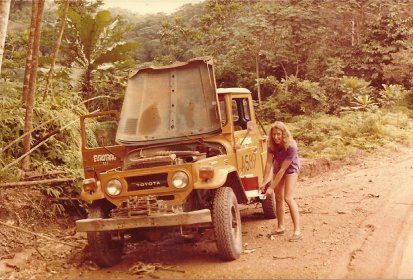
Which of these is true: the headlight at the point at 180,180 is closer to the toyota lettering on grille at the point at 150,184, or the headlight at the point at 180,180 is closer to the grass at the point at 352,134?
the toyota lettering on grille at the point at 150,184

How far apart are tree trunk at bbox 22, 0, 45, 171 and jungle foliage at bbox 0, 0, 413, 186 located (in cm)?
231

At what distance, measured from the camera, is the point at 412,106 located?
21484 millimetres

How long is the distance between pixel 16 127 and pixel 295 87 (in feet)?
52.7

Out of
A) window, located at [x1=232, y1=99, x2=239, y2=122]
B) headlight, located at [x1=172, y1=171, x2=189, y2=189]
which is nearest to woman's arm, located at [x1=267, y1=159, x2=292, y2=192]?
window, located at [x1=232, y1=99, x2=239, y2=122]

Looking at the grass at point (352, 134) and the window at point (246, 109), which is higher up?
the window at point (246, 109)

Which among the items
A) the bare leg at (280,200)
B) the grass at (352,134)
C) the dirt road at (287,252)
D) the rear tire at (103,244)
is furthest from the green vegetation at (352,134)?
the rear tire at (103,244)

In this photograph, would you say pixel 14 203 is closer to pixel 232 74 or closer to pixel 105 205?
pixel 105 205

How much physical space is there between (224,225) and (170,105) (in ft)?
7.20

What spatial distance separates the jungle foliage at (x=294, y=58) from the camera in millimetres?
12969

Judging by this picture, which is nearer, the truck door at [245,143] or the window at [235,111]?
→ the truck door at [245,143]

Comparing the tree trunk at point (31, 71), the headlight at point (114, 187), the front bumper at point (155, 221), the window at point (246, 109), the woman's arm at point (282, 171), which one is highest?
the tree trunk at point (31, 71)

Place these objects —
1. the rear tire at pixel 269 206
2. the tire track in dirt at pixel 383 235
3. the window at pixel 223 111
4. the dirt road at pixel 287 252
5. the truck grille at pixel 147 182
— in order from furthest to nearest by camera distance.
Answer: the rear tire at pixel 269 206
the window at pixel 223 111
the truck grille at pixel 147 182
the dirt road at pixel 287 252
the tire track in dirt at pixel 383 235

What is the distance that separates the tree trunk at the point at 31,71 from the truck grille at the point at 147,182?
10.1 ft

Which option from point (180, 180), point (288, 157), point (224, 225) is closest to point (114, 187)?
point (180, 180)
